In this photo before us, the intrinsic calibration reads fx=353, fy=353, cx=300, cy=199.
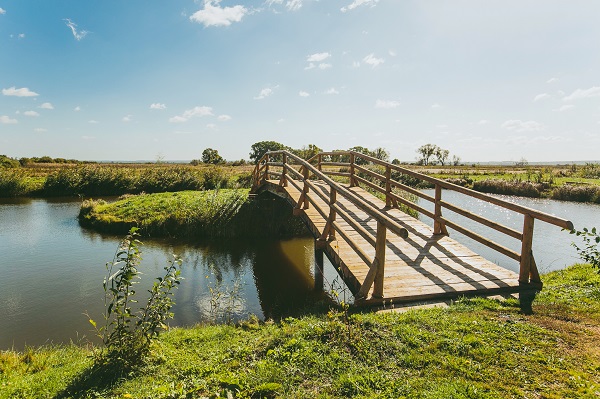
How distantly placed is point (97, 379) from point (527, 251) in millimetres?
6702

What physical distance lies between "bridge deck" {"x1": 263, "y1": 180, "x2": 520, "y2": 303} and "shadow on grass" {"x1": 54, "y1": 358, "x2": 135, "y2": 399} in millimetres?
3587

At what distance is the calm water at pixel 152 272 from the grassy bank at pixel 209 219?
2.57ft

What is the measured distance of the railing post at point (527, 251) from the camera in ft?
19.5

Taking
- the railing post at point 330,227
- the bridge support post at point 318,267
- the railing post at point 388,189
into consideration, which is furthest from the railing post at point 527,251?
the railing post at point 388,189

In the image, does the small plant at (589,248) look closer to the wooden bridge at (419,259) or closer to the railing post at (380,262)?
the wooden bridge at (419,259)

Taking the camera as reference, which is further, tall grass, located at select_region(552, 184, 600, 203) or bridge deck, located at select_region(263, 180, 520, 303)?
tall grass, located at select_region(552, 184, 600, 203)

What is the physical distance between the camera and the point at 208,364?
172 inches

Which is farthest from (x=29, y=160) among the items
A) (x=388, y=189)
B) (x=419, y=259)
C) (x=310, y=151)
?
(x=419, y=259)

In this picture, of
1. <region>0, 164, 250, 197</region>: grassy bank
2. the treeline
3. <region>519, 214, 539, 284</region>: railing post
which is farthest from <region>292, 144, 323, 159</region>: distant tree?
the treeline

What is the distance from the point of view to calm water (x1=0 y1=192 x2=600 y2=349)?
7.91 metres

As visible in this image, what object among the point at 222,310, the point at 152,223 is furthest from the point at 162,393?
the point at 152,223

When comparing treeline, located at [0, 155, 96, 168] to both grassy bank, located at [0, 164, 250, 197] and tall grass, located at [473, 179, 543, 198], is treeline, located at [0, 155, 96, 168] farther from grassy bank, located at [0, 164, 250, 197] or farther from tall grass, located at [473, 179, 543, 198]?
tall grass, located at [473, 179, 543, 198]

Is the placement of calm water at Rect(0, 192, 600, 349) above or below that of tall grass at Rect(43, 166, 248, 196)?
below

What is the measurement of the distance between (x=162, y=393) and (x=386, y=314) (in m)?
3.10
